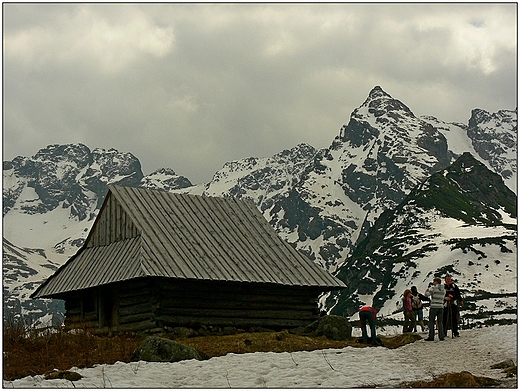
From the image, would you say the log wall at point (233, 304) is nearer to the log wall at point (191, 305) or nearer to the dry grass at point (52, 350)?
the log wall at point (191, 305)

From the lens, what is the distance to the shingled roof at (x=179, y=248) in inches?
1293

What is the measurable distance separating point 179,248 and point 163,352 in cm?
1061

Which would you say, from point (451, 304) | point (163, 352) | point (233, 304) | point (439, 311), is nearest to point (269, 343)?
point (163, 352)

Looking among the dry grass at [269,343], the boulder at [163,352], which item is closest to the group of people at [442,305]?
the dry grass at [269,343]

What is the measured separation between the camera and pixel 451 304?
2902 cm

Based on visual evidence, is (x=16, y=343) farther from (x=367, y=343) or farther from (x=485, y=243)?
(x=485, y=243)

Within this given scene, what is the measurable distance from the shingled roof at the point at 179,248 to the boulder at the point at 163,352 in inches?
286

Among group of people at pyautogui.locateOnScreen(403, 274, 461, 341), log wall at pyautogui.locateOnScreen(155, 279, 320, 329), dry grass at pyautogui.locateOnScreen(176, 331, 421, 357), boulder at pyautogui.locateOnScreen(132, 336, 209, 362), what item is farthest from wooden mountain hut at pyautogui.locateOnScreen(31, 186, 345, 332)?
boulder at pyautogui.locateOnScreen(132, 336, 209, 362)

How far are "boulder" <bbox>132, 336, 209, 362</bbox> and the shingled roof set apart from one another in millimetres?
7253

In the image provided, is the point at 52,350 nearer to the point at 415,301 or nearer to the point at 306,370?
the point at 306,370

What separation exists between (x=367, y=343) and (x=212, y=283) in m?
7.40

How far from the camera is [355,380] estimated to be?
20766 mm

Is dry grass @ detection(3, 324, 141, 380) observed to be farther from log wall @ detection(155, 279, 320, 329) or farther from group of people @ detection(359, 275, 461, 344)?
group of people @ detection(359, 275, 461, 344)

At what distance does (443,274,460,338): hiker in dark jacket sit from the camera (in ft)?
94.6
